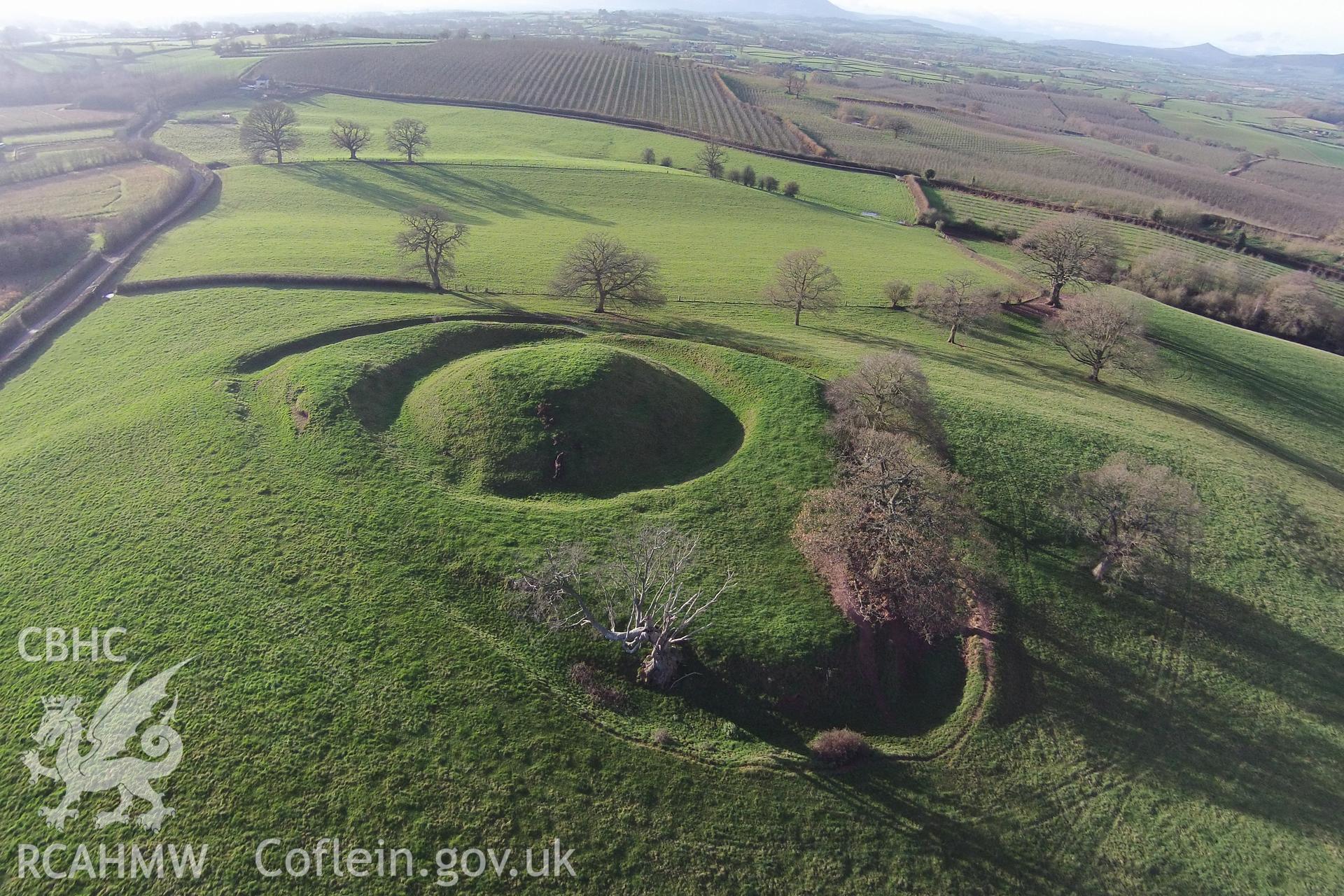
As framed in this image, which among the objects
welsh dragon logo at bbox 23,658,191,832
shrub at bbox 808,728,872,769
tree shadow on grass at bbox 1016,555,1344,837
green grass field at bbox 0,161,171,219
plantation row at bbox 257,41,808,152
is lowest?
tree shadow on grass at bbox 1016,555,1344,837

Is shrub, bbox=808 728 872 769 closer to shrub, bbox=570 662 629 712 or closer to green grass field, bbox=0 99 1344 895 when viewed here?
green grass field, bbox=0 99 1344 895

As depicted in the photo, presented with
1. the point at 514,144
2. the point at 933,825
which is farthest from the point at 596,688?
the point at 514,144

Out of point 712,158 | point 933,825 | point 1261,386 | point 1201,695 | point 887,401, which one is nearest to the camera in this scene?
point 933,825

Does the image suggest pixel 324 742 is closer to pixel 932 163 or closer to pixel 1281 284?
pixel 1281 284

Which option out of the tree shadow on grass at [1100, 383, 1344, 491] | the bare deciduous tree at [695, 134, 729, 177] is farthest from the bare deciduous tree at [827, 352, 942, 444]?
the bare deciduous tree at [695, 134, 729, 177]

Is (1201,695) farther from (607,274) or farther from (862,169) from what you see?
(862,169)
